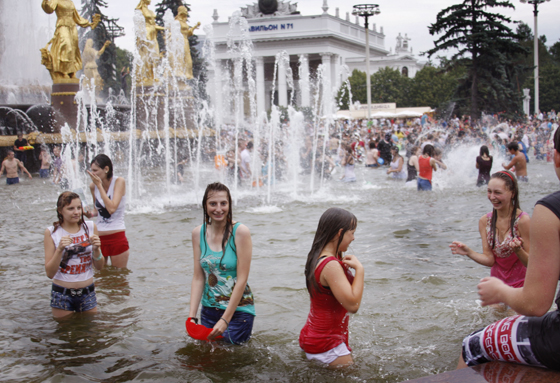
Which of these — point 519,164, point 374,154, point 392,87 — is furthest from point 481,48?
point 392,87

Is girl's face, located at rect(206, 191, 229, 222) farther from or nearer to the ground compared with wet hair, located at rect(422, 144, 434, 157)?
nearer to the ground

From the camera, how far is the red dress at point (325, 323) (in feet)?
10.6

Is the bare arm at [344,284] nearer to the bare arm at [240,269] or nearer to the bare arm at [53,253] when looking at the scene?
the bare arm at [240,269]

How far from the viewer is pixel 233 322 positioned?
3.64 metres

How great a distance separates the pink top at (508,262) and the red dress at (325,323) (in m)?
1.54

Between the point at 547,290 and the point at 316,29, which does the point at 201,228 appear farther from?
the point at 316,29

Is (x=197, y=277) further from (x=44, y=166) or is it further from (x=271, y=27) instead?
(x=271, y=27)

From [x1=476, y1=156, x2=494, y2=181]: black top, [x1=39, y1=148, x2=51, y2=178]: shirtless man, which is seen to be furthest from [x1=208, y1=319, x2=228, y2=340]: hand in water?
[x1=39, y1=148, x2=51, y2=178]: shirtless man

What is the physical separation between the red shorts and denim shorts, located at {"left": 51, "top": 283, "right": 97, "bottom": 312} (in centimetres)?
116

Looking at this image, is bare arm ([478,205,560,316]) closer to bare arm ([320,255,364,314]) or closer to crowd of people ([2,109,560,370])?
crowd of people ([2,109,560,370])

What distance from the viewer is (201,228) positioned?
3.72 metres

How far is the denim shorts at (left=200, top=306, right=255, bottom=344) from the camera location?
3.63 m

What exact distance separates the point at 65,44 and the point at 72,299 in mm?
16920

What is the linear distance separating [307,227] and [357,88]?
212 ft
